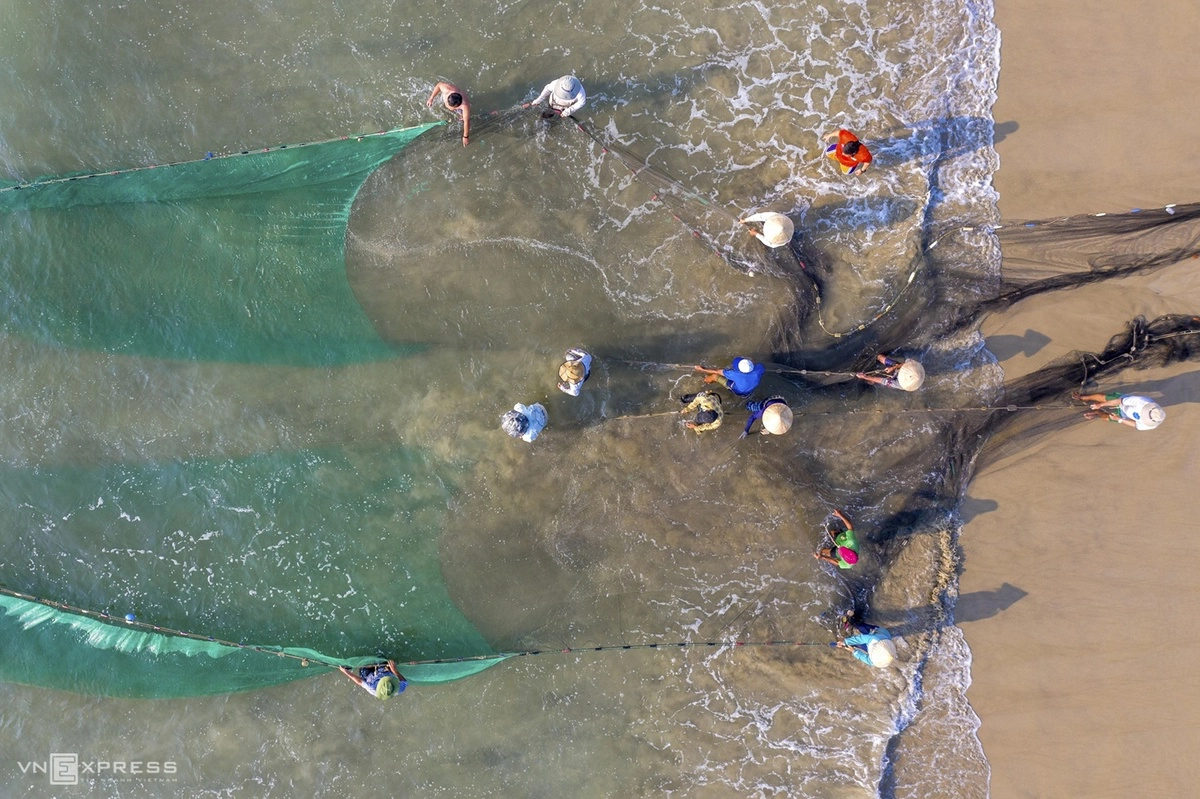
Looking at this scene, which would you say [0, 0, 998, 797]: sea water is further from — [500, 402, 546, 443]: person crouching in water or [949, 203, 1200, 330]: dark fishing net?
[949, 203, 1200, 330]: dark fishing net

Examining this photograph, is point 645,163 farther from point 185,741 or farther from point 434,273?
point 185,741

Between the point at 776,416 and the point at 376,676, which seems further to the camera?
the point at 376,676

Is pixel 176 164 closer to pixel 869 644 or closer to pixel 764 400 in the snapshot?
pixel 764 400

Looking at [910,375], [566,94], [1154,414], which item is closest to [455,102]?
[566,94]

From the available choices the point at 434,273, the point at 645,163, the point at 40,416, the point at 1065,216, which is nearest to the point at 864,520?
the point at 1065,216

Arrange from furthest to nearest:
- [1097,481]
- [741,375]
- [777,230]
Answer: [1097,481]
[741,375]
[777,230]

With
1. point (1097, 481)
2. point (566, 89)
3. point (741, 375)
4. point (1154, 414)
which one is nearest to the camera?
point (1154, 414)

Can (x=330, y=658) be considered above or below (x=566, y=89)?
below

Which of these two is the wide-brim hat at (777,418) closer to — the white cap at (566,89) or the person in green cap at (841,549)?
the person in green cap at (841,549)
